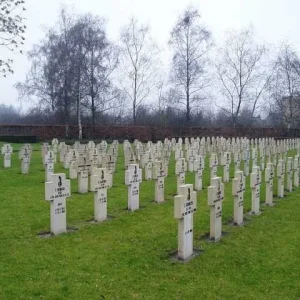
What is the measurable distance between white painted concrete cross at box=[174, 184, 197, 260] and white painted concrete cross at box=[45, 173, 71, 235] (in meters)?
2.04

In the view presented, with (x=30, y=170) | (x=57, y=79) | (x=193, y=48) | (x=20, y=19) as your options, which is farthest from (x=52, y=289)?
(x=193, y=48)

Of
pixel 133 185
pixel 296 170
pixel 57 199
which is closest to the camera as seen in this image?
pixel 57 199

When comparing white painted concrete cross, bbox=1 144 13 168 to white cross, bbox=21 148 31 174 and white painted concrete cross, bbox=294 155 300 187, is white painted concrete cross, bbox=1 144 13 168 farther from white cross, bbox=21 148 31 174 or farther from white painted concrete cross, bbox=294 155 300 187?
white painted concrete cross, bbox=294 155 300 187

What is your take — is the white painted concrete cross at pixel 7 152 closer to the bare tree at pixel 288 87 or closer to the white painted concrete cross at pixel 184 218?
the white painted concrete cross at pixel 184 218

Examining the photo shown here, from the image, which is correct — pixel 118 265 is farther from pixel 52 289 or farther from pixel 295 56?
pixel 295 56

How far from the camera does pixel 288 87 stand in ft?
151

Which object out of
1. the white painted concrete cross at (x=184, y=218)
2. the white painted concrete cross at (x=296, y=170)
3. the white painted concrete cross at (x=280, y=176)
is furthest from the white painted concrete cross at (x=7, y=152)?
the white painted concrete cross at (x=184, y=218)

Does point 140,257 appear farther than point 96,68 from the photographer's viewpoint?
No

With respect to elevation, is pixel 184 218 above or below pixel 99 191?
below

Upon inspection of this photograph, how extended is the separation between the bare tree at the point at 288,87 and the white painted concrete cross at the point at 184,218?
40.7m

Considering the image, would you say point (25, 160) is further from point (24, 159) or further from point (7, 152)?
point (7, 152)

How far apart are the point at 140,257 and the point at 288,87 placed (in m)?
43.6

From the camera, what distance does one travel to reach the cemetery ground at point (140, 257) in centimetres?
470

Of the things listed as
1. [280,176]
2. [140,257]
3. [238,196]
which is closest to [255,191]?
[238,196]
